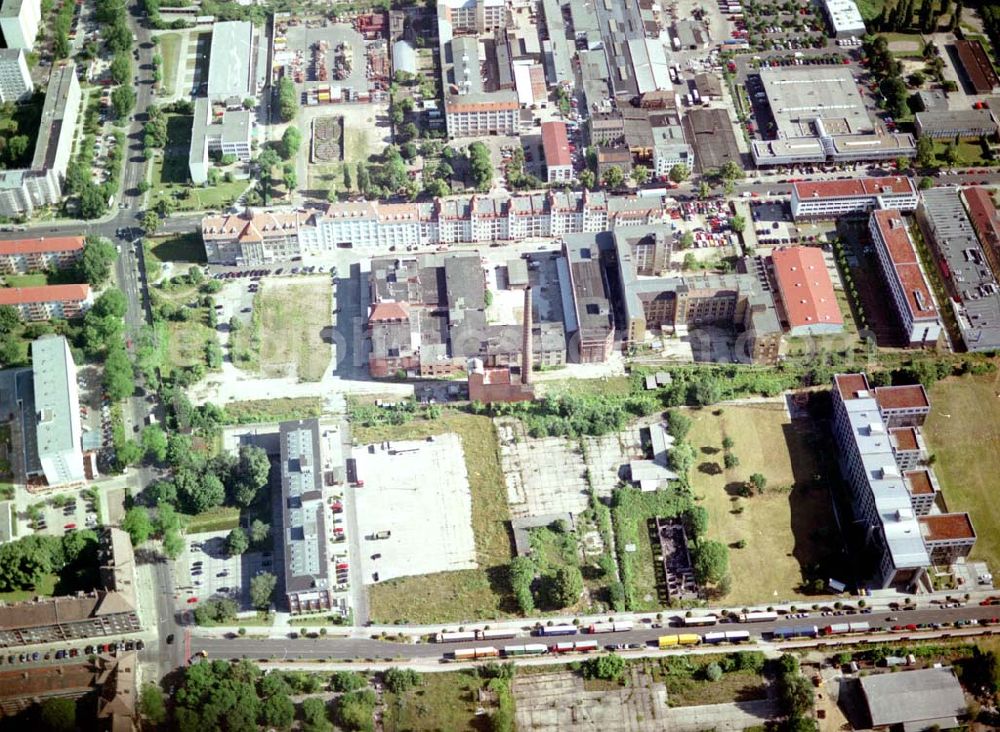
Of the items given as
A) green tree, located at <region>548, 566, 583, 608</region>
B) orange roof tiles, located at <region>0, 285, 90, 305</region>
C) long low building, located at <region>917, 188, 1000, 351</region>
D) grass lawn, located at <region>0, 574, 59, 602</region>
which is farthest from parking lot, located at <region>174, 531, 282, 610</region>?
long low building, located at <region>917, 188, 1000, 351</region>

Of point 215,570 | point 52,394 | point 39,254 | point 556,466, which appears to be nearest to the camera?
point 215,570

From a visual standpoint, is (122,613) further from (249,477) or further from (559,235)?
(559,235)

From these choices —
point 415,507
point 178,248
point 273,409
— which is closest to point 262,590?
point 415,507

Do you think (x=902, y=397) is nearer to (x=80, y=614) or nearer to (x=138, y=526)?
(x=138, y=526)

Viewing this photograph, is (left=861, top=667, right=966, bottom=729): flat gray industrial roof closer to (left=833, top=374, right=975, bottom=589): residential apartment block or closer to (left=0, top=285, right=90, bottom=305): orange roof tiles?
(left=833, top=374, right=975, bottom=589): residential apartment block

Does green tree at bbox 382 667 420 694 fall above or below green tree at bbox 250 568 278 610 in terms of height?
below

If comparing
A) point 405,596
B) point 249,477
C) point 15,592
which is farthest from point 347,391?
point 15,592
